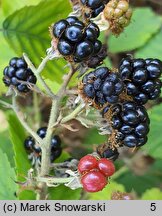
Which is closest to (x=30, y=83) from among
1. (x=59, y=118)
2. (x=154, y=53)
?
(x=59, y=118)

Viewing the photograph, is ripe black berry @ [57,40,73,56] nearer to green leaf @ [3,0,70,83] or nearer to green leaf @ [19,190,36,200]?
green leaf @ [3,0,70,83]

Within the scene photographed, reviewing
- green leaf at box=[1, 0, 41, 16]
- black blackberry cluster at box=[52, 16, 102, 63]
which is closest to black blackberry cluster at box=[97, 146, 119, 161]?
black blackberry cluster at box=[52, 16, 102, 63]

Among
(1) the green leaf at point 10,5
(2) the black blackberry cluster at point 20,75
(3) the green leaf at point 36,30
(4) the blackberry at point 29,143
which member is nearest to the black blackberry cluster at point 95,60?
(2) the black blackberry cluster at point 20,75

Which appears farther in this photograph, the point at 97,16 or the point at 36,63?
the point at 36,63

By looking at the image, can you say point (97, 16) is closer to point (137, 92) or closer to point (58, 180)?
point (137, 92)

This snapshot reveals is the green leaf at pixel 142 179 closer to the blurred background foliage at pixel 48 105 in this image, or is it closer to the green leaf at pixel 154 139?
the blurred background foliage at pixel 48 105

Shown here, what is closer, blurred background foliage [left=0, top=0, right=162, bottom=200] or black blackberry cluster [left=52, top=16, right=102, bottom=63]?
black blackberry cluster [left=52, top=16, right=102, bottom=63]
